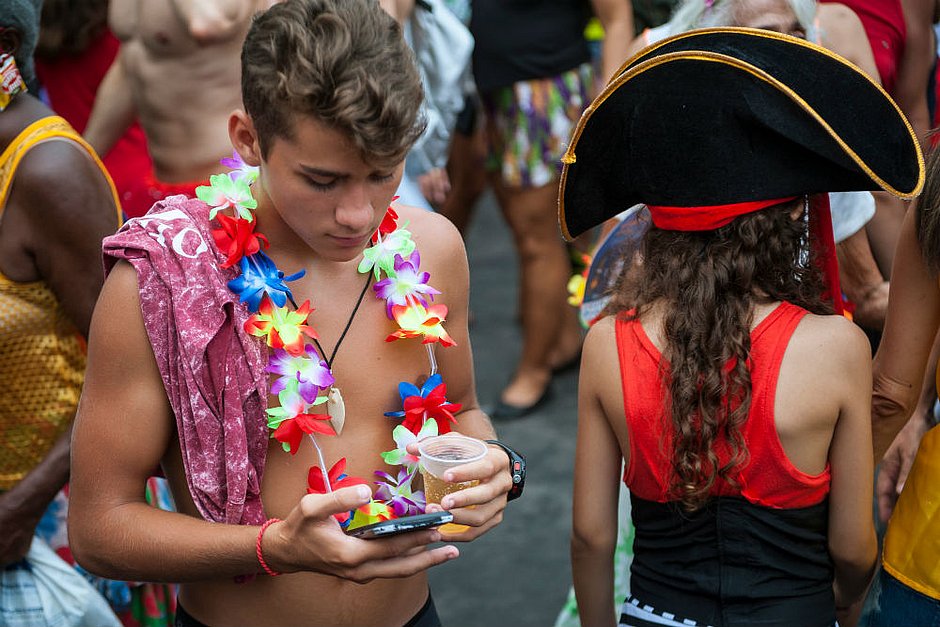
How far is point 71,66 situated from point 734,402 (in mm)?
3754

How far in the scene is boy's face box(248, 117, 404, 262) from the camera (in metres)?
1.74

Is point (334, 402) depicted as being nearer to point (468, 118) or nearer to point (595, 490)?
point (595, 490)

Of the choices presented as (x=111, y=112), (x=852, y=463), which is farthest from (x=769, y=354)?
(x=111, y=112)

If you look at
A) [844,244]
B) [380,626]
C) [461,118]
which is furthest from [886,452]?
[461,118]

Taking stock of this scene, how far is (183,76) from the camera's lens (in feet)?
12.5

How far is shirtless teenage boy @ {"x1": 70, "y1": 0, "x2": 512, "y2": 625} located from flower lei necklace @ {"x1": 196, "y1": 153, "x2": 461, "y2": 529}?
26mm

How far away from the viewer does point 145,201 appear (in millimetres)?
4145

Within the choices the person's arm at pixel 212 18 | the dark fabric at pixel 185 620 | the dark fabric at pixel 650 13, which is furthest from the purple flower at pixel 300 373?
the dark fabric at pixel 650 13

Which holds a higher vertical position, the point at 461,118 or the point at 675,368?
the point at 675,368

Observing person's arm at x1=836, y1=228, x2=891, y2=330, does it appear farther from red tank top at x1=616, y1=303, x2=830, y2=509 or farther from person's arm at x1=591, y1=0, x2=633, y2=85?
person's arm at x1=591, y1=0, x2=633, y2=85

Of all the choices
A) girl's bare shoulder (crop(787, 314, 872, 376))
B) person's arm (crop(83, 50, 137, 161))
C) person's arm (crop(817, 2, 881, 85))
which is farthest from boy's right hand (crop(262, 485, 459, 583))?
person's arm (crop(83, 50, 137, 161))

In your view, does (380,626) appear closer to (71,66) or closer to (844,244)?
(844,244)

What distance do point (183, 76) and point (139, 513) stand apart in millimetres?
2374

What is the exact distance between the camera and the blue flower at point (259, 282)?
6.08ft
